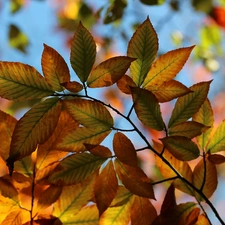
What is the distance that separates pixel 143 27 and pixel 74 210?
21 centimetres

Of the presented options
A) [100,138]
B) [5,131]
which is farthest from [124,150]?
[5,131]

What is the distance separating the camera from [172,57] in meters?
0.39

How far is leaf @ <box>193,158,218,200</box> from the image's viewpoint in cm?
42

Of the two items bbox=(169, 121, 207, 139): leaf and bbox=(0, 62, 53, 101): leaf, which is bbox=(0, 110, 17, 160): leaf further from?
bbox=(169, 121, 207, 139): leaf

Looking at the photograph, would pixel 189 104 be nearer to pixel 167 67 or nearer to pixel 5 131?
pixel 167 67

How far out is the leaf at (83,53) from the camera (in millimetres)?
384

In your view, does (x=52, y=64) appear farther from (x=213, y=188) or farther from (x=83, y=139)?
(x=213, y=188)

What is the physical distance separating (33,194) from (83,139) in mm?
90

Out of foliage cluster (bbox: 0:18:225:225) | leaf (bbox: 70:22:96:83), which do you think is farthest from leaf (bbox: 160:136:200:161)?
leaf (bbox: 70:22:96:83)

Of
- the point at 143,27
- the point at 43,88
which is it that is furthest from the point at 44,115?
the point at 143,27

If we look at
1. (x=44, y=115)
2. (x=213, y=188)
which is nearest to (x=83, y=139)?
(x=44, y=115)

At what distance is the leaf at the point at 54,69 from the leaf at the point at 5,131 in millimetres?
70

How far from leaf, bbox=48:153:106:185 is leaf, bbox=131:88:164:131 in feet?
0.23

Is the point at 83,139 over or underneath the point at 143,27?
underneath
